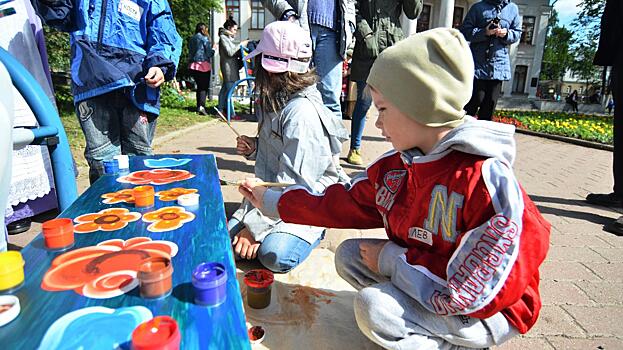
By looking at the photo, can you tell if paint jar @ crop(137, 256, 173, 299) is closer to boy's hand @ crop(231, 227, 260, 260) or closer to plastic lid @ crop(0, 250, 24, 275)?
plastic lid @ crop(0, 250, 24, 275)

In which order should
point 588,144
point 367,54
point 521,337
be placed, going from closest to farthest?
1. point 521,337
2. point 367,54
3. point 588,144

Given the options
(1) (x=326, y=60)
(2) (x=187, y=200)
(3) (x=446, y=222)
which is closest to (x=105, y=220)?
(2) (x=187, y=200)

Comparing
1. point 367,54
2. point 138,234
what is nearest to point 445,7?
point 367,54

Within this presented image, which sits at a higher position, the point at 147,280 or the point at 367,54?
the point at 367,54

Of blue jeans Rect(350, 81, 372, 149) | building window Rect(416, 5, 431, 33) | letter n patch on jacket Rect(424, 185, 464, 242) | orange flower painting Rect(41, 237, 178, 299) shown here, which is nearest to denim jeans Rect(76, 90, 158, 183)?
orange flower painting Rect(41, 237, 178, 299)

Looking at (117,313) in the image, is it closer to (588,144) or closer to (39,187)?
(39,187)

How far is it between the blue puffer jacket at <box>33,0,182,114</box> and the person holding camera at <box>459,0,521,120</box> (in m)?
2.67

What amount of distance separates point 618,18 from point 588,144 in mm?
4438

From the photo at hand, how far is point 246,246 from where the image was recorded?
1868 mm

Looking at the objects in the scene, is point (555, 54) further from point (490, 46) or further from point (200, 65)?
point (490, 46)

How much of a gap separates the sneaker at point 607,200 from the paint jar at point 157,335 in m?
3.28

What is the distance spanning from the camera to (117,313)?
0.76m

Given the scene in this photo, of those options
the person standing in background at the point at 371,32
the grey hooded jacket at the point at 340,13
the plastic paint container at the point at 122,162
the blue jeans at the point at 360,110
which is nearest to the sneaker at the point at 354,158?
the blue jeans at the point at 360,110

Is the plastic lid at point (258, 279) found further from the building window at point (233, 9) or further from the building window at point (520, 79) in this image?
the building window at point (520, 79)
